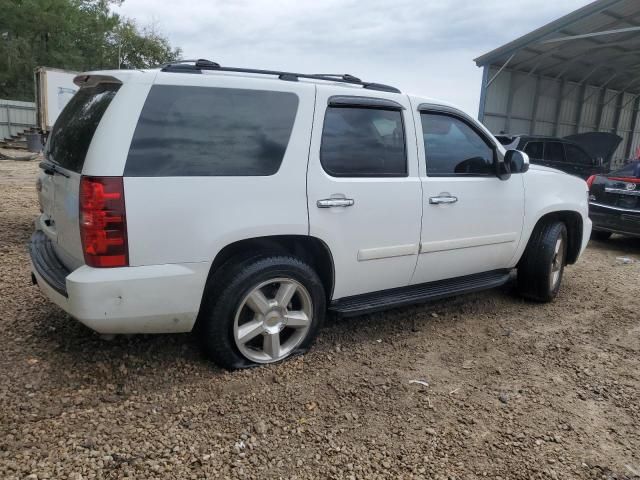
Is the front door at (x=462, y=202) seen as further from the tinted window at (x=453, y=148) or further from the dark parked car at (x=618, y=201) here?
the dark parked car at (x=618, y=201)

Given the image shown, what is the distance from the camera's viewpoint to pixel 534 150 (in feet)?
37.4

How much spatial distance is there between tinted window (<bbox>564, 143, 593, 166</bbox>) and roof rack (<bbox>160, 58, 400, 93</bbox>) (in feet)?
33.7

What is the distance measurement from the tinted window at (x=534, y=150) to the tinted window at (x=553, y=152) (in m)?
0.23

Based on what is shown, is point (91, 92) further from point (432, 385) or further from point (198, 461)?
point (432, 385)

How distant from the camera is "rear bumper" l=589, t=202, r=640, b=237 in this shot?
7.24 meters

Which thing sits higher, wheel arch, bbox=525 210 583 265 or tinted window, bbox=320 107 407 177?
tinted window, bbox=320 107 407 177

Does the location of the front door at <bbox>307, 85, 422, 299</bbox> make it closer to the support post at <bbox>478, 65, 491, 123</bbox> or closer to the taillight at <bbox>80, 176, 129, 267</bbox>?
the taillight at <bbox>80, 176, 129, 267</bbox>

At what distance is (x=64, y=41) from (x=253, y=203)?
40.0 metres

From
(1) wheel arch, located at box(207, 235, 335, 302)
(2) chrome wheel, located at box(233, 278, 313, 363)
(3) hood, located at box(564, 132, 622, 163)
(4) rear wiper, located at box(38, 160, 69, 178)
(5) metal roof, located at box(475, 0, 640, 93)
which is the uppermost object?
(5) metal roof, located at box(475, 0, 640, 93)

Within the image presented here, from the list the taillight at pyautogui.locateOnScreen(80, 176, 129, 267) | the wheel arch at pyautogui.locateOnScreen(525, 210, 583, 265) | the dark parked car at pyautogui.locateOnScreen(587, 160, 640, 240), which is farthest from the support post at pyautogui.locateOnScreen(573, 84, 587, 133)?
the taillight at pyautogui.locateOnScreen(80, 176, 129, 267)

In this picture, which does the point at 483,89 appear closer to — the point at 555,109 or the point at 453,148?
the point at 555,109

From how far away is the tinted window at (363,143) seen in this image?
3320 millimetres

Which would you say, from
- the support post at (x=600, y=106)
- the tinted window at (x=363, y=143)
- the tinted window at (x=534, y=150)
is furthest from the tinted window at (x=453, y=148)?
the support post at (x=600, y=106)

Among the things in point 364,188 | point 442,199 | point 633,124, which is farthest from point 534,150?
point 633,124
